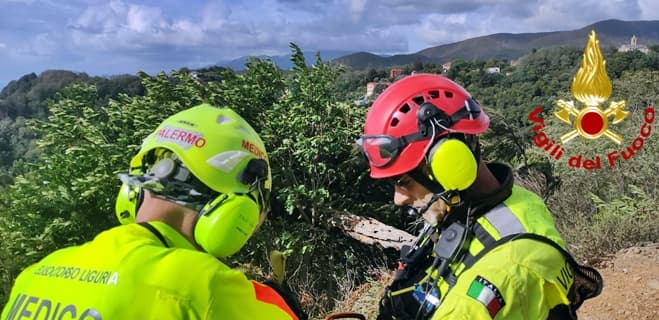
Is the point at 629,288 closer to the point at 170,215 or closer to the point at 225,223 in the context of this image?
the point at 225,223

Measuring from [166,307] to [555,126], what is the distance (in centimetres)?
1723

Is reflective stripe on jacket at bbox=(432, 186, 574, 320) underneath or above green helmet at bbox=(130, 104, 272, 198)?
A: underneath

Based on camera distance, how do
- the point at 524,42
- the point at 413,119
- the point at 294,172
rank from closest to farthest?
the point at 413,119 < the point at 294,172 < the point at 524,42

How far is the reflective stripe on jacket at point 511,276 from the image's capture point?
169 cm

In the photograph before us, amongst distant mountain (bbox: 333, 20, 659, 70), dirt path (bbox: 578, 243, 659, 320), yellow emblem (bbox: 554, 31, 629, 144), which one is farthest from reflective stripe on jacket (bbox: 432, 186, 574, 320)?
distant mountain (bbox: 333, 20, 659, 70)

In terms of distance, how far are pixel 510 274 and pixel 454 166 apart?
0.52m

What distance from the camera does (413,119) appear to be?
231cm

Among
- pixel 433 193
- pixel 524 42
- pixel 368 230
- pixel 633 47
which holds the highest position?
pixel 524 42

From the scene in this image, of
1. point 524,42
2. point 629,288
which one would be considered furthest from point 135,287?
point 524,42

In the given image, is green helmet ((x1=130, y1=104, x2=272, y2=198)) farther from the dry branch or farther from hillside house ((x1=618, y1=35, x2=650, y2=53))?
hillside house ((x1=618, y1=35, x2=650, y2=53))

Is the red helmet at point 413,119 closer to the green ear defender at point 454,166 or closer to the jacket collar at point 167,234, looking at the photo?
the green ear defender at point 454,166

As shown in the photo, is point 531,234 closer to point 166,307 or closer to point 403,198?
point 403,198

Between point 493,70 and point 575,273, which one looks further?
point 493,70

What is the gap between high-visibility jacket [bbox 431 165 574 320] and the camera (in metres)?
1.69
